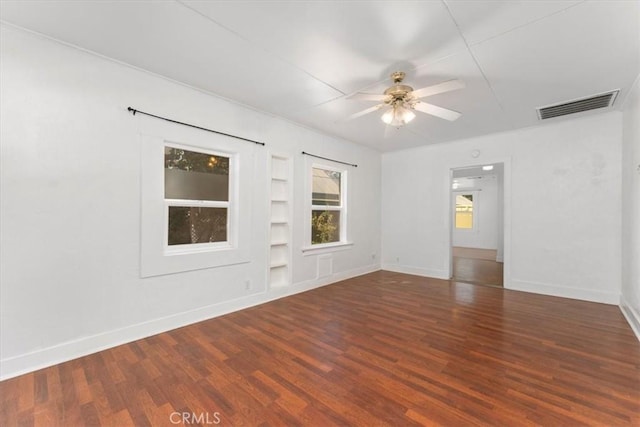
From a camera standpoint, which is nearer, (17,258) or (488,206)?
(17,258)

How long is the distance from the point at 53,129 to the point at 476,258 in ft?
29.4

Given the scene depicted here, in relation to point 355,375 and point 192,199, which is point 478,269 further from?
point 192,199

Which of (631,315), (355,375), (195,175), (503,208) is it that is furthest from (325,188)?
(631,315)

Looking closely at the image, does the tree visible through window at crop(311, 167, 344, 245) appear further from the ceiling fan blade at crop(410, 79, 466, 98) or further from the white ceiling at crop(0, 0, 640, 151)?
the ceiling fan blade at crop(410, 79, 466, 98)

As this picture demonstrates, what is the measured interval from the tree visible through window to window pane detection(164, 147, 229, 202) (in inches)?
66.7

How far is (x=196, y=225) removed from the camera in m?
3.35

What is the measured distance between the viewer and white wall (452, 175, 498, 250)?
31.0ft

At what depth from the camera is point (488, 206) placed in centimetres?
962

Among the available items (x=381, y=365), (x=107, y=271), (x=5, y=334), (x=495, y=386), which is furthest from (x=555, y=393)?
(x=5, y=334)

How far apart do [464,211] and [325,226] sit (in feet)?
25.2

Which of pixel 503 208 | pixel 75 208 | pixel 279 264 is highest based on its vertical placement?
pixel 503 208

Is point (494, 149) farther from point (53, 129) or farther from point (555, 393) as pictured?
point (53, 129)

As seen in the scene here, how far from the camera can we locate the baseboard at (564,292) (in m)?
3.80

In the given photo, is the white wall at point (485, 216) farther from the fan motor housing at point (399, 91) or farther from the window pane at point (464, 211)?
the fan motor housing at point (399, 91)
